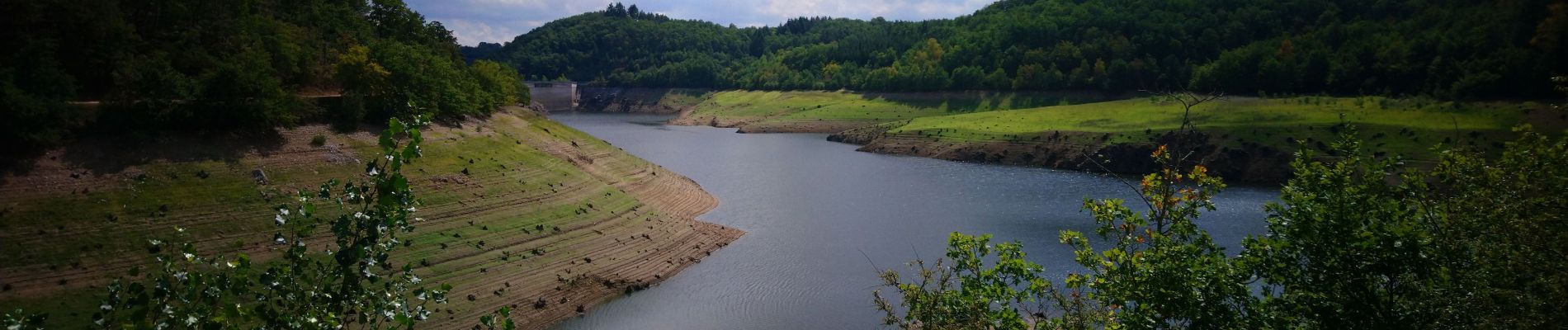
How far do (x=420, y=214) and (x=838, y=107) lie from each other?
10657 centimetres

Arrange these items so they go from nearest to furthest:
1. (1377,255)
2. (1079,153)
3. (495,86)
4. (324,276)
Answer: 1. (324,276)
2. (1377,255)
3. (495,86)
4. (1079,153)

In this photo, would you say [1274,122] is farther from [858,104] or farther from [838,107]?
[838,107]

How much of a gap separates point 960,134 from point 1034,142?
431 inches

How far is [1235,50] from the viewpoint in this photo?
108250 millimetres

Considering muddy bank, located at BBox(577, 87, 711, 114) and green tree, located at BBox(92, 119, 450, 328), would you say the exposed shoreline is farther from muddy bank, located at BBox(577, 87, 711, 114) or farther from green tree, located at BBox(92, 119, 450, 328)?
muddy bank, located at BBox(577, 87, 711, 114)

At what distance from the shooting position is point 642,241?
45469mm

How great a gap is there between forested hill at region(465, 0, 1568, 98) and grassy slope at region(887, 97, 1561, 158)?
635 cm

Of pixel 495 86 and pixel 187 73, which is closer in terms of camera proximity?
pixel 187 73

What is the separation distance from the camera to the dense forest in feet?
113

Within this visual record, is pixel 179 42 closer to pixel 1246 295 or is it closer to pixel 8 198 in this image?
pixel 8 198

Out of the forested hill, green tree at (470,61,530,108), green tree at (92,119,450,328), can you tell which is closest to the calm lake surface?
green tree at (470,61,530,108)

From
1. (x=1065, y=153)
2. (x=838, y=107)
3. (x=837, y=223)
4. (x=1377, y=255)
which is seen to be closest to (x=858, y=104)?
(x=838, y=107)

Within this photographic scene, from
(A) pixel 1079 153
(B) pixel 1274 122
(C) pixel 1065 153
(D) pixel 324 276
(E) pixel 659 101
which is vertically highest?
(D) pixel 324 276

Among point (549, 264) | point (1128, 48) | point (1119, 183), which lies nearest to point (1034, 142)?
point (1119, 183)
